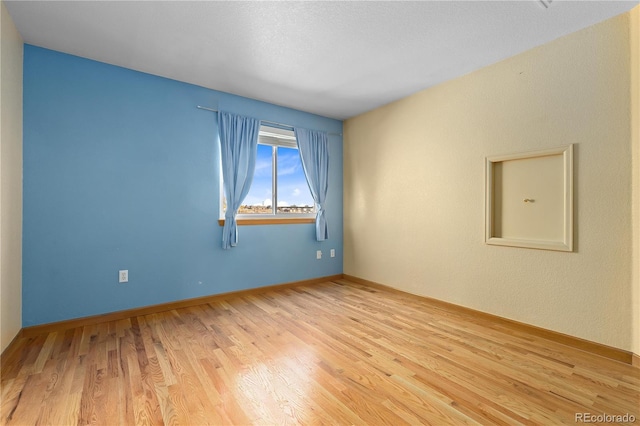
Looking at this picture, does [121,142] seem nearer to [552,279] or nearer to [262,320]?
[262,320]

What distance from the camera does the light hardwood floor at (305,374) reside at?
1.52 metres

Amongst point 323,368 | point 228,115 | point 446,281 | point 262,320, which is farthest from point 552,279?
point 228,115

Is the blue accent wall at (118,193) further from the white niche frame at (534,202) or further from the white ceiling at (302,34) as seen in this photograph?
the white niche frame at (534,202)

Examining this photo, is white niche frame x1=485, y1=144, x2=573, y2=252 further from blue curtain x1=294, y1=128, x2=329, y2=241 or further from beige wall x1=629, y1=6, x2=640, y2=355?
blue curtain x1=294, y1=128, x2=329, y2=241

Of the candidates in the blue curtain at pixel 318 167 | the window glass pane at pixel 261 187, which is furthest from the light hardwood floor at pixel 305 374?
the blue curtain at pixel 318 167

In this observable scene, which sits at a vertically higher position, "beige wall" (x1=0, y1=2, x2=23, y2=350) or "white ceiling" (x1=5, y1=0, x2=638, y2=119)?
"white ceiling" (x1=5, y1=0, x2=638, y2=119)

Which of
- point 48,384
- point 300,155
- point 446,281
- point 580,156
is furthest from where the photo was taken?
point 300,155

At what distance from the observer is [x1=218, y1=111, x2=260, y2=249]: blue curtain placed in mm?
3449

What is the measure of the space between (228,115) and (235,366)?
2.76 metres

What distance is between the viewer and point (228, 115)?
3.49m

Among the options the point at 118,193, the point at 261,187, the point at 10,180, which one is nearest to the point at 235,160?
the point at 261,187

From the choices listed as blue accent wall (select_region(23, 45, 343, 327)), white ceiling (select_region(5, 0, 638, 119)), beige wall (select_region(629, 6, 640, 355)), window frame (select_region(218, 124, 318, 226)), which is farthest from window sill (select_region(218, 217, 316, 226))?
beige wall (select_region(629, 6, 640, 355))

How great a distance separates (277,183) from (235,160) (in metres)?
0.72

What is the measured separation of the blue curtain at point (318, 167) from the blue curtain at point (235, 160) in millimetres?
807
